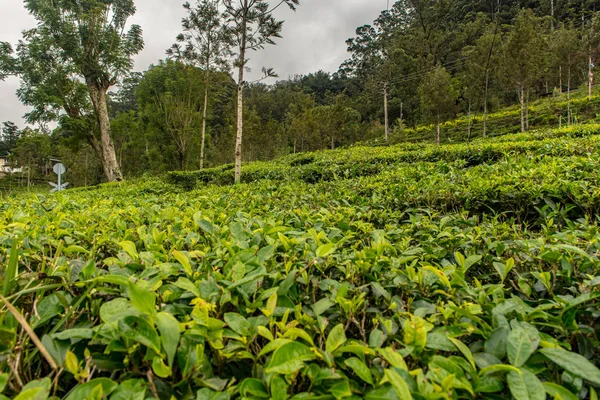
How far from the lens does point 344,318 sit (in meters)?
0.79

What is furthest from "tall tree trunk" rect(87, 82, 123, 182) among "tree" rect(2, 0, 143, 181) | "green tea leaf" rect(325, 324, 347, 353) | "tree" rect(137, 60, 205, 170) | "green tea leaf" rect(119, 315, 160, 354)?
"green tea leaf" rect(325, 324, 347, 353)

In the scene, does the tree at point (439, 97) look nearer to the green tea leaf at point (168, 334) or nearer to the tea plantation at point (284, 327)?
the tea plantation at point (284, 327)

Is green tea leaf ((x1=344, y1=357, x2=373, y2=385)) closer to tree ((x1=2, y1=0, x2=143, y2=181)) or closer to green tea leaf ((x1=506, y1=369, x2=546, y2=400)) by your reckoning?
green tea leaf ((x1=506, y1=369, x2=546, y2=400))

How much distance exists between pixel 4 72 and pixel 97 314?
65.9 feet

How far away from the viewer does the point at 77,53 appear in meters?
13.9

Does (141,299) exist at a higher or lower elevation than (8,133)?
lower

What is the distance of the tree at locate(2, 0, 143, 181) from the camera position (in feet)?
45.3

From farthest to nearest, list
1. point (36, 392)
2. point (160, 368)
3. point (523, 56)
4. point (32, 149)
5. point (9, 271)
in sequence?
1. point (32, 149)
2. point (523, 56)
3. point (9, 271)
4. point (160, 368)
5. point (36, 392)

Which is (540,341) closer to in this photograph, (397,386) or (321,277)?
(397,386)

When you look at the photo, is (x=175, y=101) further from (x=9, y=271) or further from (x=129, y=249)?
(x=9, y=271)

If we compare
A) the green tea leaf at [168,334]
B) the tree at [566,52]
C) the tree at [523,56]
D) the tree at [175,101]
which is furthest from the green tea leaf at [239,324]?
the tree at [566,52]

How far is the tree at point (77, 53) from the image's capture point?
13.8m

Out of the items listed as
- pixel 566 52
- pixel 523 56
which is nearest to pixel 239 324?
pixel 523 56

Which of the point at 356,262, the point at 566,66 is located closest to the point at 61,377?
the point at 356,262
